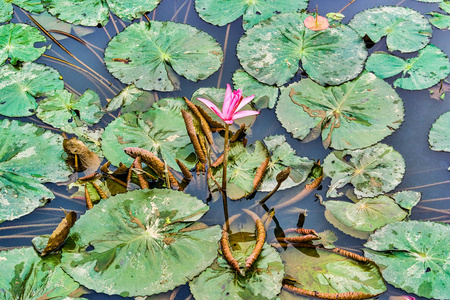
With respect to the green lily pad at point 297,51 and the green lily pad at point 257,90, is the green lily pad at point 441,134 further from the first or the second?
the green lily pad at point 257,90

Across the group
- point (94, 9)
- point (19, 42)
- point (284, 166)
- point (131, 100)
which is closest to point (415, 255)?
point (284, 166)

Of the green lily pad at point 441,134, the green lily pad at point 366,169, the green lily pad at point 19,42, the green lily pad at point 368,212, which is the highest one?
the green lily pad at point 19,42

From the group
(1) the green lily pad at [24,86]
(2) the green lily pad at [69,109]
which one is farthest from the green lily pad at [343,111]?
(1) the green lily pad at [24,86]

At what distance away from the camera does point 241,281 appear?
2160 millimetres

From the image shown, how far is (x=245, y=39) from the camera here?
340cm

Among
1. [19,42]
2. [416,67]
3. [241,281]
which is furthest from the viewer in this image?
[19,42]

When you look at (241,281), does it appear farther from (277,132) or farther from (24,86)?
(24,86)

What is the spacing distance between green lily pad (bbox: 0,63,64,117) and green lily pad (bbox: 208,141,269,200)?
159 cm

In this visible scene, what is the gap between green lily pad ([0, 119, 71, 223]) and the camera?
2.51m

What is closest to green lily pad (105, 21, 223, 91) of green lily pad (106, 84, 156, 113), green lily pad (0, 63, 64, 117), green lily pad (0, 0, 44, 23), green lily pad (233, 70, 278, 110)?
green lily pad (106, 84, 156, 113)

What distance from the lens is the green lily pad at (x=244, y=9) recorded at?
359 cm

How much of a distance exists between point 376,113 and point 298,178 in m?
0.85

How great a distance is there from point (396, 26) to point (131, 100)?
2.51 metres

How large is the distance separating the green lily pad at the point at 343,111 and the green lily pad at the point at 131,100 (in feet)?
3.49
